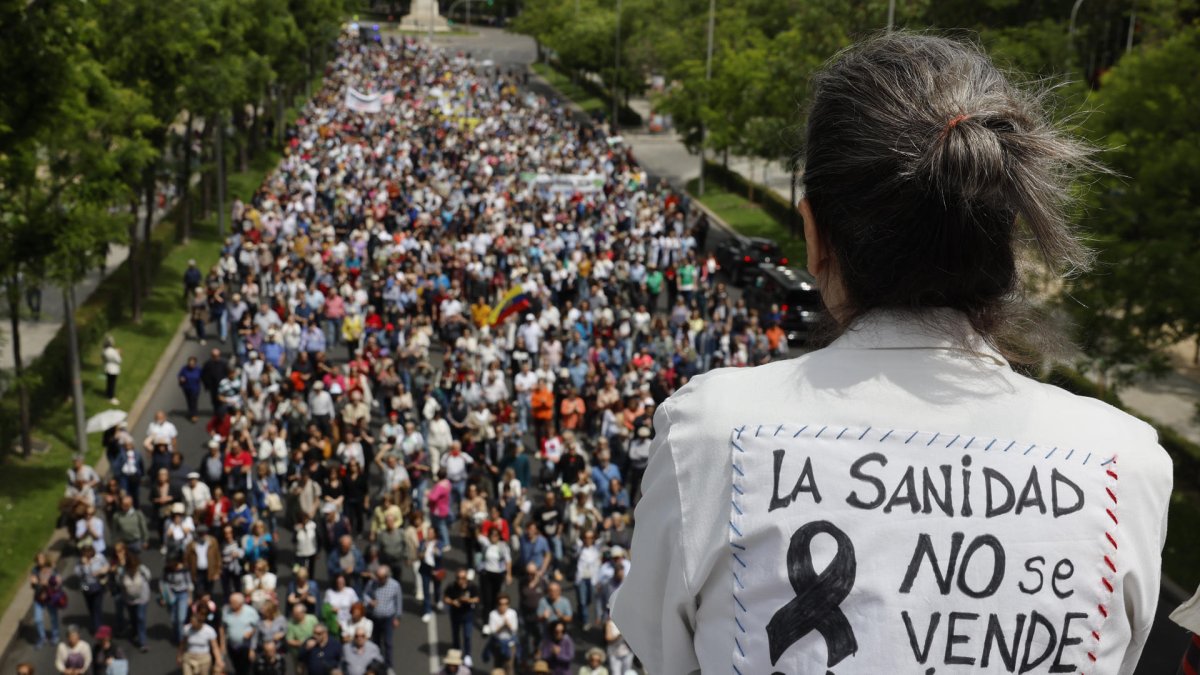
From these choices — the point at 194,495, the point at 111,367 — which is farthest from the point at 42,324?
the point at 194,495

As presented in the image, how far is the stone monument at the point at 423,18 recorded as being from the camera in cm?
14300

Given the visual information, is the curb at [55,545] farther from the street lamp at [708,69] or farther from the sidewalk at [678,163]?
the sidewalk at [678,163]

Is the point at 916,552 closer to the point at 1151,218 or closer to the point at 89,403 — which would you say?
the point at 1151,218

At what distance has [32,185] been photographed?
20000 millimetres

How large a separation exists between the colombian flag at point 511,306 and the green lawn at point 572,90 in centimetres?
5242

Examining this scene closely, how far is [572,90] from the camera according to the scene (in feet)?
320

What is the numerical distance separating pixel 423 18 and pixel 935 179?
480 ft

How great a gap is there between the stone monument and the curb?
117 meters

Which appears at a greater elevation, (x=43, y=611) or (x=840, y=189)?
(x=840, y=189)

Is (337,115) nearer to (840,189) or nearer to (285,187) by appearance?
(285,187)

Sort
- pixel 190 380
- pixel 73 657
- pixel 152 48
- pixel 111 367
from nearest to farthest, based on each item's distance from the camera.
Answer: pixel 73 657 < pixel 190 380 < pixel 111 367 < pixel 152 48

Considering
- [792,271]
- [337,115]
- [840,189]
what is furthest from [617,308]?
[337,115]

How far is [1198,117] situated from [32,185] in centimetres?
1647

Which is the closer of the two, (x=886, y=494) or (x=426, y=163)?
(x=886, y=494)
